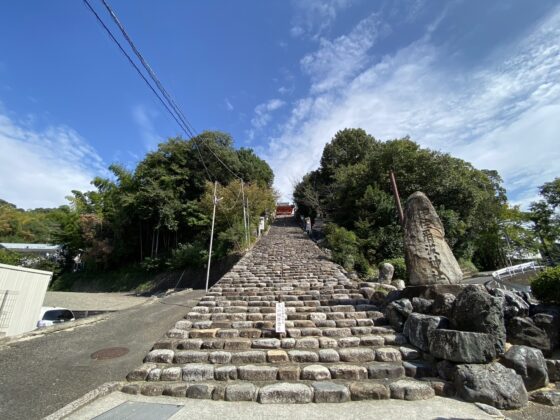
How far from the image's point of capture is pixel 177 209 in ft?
63.7

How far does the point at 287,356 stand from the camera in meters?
4.25

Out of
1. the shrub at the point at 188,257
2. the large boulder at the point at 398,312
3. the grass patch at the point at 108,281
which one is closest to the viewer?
the large boulder at the point at 398,312

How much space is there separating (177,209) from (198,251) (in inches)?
167

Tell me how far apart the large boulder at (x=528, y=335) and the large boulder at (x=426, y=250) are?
123cm

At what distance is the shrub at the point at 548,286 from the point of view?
13.4 feet

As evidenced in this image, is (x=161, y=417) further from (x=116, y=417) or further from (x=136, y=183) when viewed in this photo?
(x=136, y=183)

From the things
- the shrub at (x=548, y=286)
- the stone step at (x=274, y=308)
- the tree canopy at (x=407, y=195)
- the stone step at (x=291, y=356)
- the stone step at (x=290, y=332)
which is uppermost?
the tree canopy at (x=407, y=195)

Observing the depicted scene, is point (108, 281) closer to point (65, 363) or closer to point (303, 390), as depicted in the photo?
point (65, 363)

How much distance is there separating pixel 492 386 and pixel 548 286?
2.24m

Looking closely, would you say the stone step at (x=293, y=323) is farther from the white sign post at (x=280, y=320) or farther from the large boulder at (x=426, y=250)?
the large boulder at (x=426, y=250)

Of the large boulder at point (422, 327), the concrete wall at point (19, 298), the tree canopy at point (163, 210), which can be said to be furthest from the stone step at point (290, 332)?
the tree canopy at point (163, 210)

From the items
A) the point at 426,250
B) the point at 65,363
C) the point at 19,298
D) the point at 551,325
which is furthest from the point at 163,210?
the point at 551,325

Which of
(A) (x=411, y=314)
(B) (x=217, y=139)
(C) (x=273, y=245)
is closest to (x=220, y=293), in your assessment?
(A) (x=411, y=314)

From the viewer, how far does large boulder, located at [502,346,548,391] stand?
3291mm
